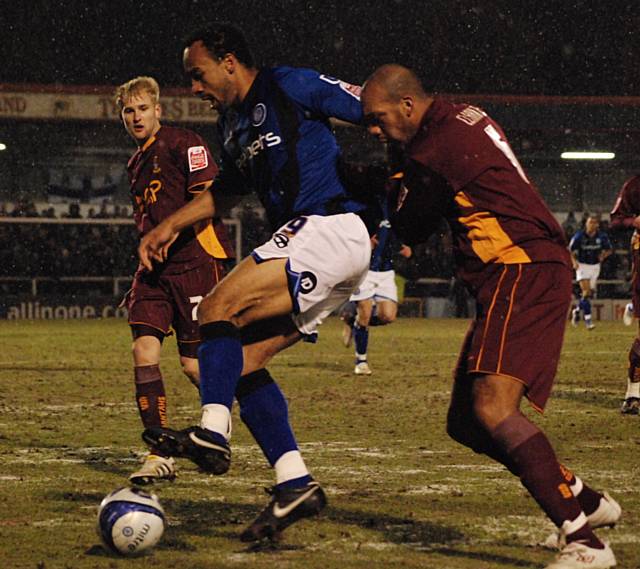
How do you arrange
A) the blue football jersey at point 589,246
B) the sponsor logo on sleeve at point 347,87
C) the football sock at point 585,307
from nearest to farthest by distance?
the sponsor logo on sleeve at point 347,87 → the football sock at point 585,307 → the blue football jersey at point 589,246

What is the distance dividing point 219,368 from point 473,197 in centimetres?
121

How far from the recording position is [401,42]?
115ft

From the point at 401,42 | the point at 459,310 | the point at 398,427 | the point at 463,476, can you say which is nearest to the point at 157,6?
the point at 401,42

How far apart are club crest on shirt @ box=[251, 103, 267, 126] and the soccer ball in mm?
1614

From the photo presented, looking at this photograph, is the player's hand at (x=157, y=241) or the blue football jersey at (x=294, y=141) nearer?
the blue football jersey at (x=294, y=141)

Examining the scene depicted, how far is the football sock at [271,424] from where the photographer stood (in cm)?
493

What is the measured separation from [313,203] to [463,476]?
7.00 feet

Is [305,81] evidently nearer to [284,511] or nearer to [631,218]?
[284,511]

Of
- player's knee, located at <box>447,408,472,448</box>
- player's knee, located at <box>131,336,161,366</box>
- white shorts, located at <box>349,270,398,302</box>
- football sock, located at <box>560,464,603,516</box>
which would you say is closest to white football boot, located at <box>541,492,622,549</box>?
football sock, located at <box>560,464,603,516</box>

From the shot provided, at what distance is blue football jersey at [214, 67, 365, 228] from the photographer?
516 cm

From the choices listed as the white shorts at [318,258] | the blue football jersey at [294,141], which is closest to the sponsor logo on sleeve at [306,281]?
the white shorts at [318,258]

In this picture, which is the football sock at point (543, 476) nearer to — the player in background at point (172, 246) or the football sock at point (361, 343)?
the player in background at point (172, 246)

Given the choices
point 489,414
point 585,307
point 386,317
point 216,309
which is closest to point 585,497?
point 489,414

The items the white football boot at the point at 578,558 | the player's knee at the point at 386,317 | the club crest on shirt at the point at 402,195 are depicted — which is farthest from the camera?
the player's knee at the point at 386,317
